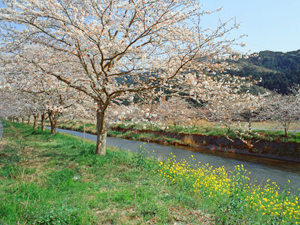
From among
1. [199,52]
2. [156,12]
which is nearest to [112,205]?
[199,52]

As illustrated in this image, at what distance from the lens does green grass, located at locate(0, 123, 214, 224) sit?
12.0 feet

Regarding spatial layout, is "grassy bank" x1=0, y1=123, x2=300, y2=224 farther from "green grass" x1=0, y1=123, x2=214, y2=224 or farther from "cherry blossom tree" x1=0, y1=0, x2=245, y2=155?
"cherry blossom tree" x1=0, y1=0, x2=245, y2=155

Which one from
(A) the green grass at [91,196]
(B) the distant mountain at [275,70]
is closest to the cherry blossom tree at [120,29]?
(A) the green grass at [91,196]

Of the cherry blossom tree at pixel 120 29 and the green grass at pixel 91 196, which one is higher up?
the cherry blossom tree at pixel 120 29

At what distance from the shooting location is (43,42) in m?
7.38

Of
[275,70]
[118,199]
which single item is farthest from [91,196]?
[275,70]

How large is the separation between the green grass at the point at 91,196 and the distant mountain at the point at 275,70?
37962mm

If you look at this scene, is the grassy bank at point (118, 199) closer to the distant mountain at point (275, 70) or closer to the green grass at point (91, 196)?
the green grass at point (91, 196)

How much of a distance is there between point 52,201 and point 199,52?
565cm

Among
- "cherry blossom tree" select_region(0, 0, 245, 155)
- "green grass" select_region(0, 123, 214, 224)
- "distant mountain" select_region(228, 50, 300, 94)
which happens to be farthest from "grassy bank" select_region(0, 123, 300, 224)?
"distant mountain" select_region(228, 50, 300, 94)

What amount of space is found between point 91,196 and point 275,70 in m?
70.2

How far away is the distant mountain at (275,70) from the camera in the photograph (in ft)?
126

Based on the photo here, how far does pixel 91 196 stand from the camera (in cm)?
473

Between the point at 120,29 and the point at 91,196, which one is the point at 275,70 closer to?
the point at 120,29
